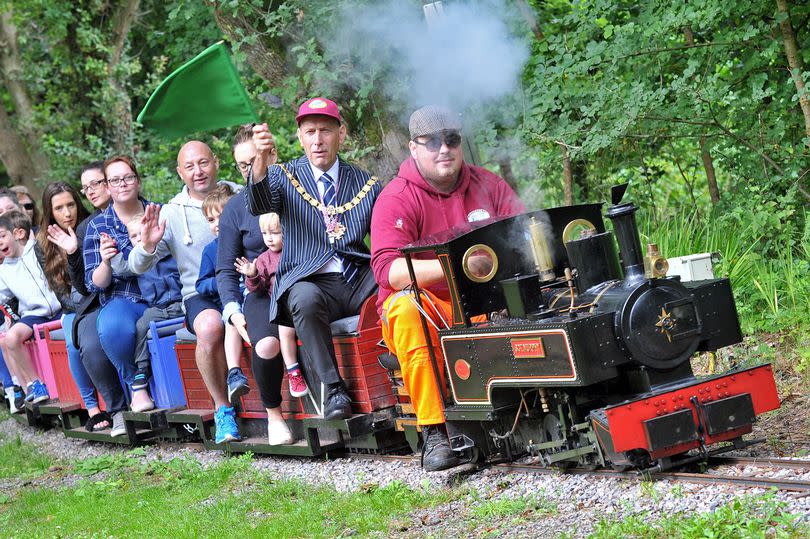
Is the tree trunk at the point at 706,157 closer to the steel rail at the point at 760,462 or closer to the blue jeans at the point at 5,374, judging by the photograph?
the steel rail at the point at 760,462

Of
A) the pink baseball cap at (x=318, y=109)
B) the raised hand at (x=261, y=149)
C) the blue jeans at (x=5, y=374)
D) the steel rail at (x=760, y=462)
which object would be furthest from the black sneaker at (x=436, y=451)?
the blue jeans at (x=5, y=374)

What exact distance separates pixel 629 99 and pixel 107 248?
4278 millimetres

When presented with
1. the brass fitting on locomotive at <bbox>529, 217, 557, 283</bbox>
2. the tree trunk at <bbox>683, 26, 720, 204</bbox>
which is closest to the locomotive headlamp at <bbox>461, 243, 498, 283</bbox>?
the brass fitting on locomotive at <bbox>529, 217, 557, 283</bbox>

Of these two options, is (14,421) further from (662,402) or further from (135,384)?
(662,402)

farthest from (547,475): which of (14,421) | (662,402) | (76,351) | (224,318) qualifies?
(14,421)

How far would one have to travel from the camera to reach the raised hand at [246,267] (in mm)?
7238

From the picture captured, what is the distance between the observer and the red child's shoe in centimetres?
711

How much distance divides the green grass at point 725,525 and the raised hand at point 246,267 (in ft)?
11.4

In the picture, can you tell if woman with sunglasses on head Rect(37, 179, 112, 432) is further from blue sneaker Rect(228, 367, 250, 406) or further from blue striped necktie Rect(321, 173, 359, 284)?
blue striped necktie Rect(321, 173, 359, 284)

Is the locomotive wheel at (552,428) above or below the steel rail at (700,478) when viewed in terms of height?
above

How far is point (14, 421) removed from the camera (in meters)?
12.7

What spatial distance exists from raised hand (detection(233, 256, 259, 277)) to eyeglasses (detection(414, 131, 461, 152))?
1856 mm

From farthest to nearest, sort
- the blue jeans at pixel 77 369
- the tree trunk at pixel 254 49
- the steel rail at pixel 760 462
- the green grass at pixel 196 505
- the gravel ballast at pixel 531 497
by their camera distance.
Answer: the tree trunk at pixel 254 49, the blue jeans at pixel 77 369, the green grass at pixel 196 505, the steel rail at pixel 760 462, the gravel ballast at pixel 531 497

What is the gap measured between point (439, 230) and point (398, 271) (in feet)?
1.20
